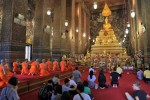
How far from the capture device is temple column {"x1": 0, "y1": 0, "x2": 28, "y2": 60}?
8.67 m

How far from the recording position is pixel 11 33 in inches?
345

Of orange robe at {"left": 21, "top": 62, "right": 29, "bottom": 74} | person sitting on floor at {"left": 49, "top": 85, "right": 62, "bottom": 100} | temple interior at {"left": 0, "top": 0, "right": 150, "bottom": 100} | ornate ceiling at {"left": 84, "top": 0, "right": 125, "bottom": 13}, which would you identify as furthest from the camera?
ornate ceiling at {"left": 84, "top": 0, "right": 125, "bottom": 13}

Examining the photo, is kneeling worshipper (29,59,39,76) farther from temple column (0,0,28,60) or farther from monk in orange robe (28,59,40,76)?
temple column (0,0,28,60)

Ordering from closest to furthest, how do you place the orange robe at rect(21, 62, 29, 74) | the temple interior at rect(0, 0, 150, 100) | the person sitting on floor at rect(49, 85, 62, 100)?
the person sitting on floor at rect(49, 85, 62, 100)
the temple interior at rect(0, 0, 150, 100)
the orange robe at rect(21, 62, 29, 74)

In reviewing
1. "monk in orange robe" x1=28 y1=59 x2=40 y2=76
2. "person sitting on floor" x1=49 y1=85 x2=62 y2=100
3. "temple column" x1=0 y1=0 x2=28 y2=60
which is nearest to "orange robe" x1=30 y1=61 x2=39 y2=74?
"monk in orange robe" x1=28 y1=59 x2=40 y2=76

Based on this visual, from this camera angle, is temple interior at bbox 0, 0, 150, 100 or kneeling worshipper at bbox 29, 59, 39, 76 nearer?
temple interior at bbox 0, 0, 150, 100

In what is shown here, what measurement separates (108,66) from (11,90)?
44.4ft

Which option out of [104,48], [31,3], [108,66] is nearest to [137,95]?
[108,66]

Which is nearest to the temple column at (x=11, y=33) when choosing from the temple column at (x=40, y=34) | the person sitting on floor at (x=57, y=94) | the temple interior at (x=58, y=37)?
the temple interior at (x=58, y=37)

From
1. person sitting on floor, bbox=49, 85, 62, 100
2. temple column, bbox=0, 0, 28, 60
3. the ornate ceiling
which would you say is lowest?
person sitting on floor, bbox=49, 85, 62, 100

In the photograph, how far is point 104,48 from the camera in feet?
76.9

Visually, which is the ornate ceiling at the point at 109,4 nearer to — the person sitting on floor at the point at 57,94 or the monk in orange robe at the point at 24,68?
the monk in orange robe at the point at 24,68

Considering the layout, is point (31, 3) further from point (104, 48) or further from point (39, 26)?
point (104, 48)

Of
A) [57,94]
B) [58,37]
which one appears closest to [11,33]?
[57,94]
